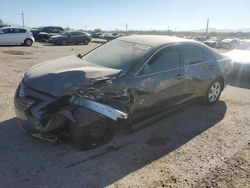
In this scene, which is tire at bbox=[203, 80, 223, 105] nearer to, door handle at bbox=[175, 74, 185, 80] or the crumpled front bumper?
door handle at bbox=[175, 74, 185, 80]

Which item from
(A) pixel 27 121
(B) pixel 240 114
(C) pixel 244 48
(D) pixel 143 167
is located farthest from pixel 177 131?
(C) pixel 244 48

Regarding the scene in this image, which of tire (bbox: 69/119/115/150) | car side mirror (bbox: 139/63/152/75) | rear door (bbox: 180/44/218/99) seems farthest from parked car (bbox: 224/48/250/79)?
tire (bbox: 69/119/115/150)

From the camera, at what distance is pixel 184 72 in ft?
17.3

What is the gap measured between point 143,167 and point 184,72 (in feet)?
7.30

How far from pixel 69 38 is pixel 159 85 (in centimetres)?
2397

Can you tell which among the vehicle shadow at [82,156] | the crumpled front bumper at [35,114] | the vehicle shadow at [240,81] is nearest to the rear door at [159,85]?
the vehicle shadow at [82,156]

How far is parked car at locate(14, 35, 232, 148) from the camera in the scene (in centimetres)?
387

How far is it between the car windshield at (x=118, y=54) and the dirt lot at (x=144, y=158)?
118 cm

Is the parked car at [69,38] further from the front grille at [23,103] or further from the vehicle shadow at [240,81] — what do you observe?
the front grille at [23,103]

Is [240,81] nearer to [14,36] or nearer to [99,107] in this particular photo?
[99,107]

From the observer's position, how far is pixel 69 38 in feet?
89.7

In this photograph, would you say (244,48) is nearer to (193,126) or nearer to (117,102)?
(193,126)

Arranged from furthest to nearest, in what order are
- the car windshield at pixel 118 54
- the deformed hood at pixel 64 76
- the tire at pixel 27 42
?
the tire at pixel 27 42 < the car windshield at pixel 118 54 < the deformed hood at pixel 64 76

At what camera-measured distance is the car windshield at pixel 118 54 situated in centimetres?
467
